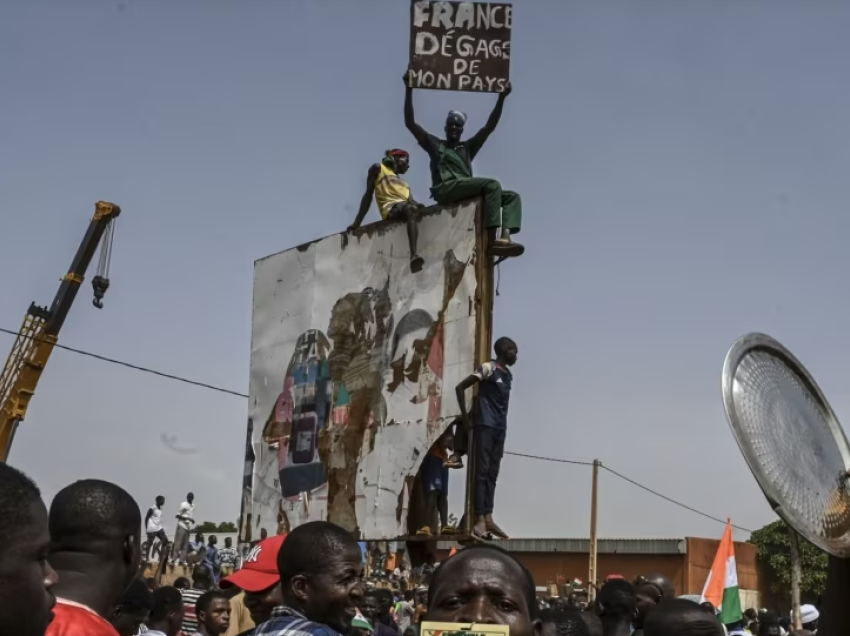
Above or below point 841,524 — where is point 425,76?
above

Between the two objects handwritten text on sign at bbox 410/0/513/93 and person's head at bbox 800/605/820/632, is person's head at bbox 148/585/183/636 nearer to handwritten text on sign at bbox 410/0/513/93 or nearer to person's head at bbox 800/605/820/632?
handwritten text on sign at bbox 410/0/513/93

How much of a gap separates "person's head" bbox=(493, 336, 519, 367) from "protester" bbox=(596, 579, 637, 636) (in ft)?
9.55

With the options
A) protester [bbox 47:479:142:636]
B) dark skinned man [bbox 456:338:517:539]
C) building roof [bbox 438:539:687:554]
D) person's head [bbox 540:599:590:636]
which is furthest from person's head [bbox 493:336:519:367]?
building roof [bbox 438:539:687:554]

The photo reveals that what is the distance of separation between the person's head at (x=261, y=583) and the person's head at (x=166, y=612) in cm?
231

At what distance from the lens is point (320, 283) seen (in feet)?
34.3

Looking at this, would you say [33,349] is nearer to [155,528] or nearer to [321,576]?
[155,528]

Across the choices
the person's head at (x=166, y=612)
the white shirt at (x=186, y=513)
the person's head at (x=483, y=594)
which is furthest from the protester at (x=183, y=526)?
the person's head at (x=483, y=594)

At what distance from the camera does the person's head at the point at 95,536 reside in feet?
10.1

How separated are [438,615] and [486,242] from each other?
6.13 m

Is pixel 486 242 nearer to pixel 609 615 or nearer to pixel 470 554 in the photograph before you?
pixel 609 615

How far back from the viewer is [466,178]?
30.8 ft

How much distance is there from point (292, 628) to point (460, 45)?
7.22 m

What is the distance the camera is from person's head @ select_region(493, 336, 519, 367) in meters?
8.78

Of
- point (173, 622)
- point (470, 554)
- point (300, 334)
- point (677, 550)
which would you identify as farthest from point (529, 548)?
point (470, 554)
